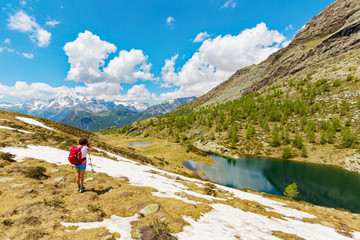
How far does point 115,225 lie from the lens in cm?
775

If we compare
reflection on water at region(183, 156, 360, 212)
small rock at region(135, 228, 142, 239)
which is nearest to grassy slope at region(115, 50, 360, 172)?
reflection on water at region(183, 156, 360, 212)

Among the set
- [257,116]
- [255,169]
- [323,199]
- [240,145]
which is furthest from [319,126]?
[323,199]

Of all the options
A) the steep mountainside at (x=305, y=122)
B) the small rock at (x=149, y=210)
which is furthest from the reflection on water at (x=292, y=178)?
the small rock at (x=149, y=210)

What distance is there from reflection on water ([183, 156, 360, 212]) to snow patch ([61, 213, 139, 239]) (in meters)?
49.5

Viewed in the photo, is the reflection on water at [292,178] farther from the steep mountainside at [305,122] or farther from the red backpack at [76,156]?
the red backpack at [76,156]

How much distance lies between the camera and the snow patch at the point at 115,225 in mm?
7121

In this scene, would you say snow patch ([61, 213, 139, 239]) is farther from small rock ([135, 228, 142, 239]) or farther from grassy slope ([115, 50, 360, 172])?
grassy slope ([115, 50, 360, 172])

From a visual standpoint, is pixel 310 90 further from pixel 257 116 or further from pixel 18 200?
pixel 18 200

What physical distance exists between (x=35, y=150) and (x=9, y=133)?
802 centimetres

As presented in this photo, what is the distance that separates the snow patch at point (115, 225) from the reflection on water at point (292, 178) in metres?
49.5

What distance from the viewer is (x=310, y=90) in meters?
133

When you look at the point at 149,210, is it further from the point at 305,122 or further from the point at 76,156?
the point at 305,122

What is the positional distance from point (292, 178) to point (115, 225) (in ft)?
233

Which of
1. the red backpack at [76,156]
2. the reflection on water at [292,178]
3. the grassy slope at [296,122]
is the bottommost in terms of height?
the reflection on water at [292,178]
